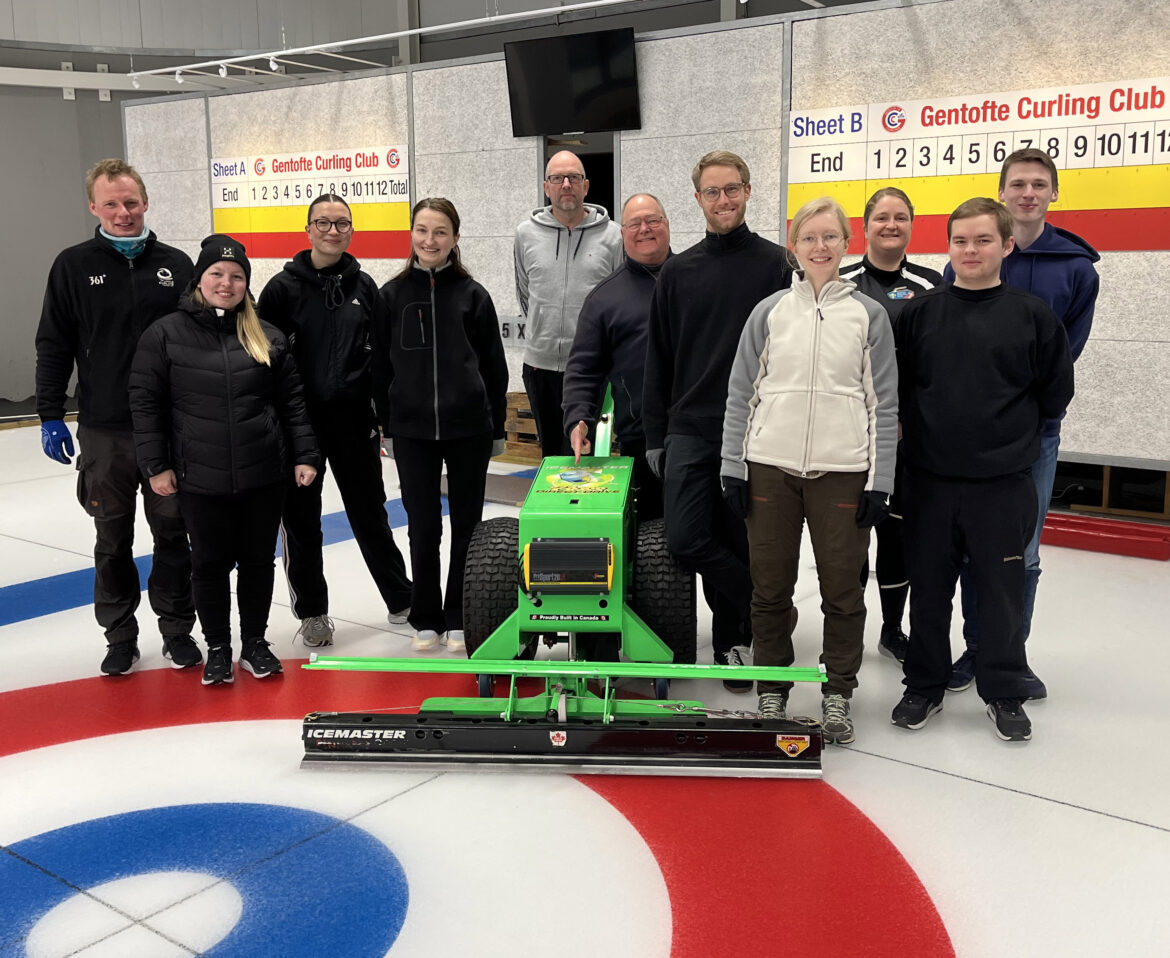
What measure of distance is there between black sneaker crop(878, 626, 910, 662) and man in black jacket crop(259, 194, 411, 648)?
1.90 metres

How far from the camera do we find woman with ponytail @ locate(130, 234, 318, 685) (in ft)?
11.1

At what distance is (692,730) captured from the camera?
2910mm

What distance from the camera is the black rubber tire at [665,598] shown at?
11.1 ft

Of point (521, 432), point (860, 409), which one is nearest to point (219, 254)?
point (860, 409)

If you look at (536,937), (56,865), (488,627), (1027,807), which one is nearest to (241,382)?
(488,627)

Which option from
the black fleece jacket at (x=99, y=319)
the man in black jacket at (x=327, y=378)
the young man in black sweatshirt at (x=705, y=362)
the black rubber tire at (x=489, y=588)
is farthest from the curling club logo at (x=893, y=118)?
the black fleece jacket at (x=99, y=319)

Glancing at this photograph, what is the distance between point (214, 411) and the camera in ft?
11.2

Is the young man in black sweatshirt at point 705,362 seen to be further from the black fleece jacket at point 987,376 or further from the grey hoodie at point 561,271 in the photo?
the grey hoodie at point 561,271

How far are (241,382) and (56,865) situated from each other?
4.94ft

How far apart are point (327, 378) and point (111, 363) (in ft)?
2.28

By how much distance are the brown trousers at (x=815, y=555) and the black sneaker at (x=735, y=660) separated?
0.29 m

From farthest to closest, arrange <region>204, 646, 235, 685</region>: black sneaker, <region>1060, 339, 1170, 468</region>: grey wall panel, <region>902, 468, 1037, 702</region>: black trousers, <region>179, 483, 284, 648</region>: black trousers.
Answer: <region>1060, 339, 1170, 468</region>: grey wall panel → <region>204, 646, 235, 685</region>: black sneaker → <region>179, 483, 284, 648</region>: black trousers → <region>902, 468, 1037, 702</region>: black trousers

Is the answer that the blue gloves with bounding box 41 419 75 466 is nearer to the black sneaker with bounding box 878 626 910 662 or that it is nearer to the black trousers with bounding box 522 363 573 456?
the black trousers with bounding box 522 363 573 456

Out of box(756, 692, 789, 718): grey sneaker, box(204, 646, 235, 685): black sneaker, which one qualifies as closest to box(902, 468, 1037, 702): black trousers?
box(756, 692, 789, 718): grey sneaker
